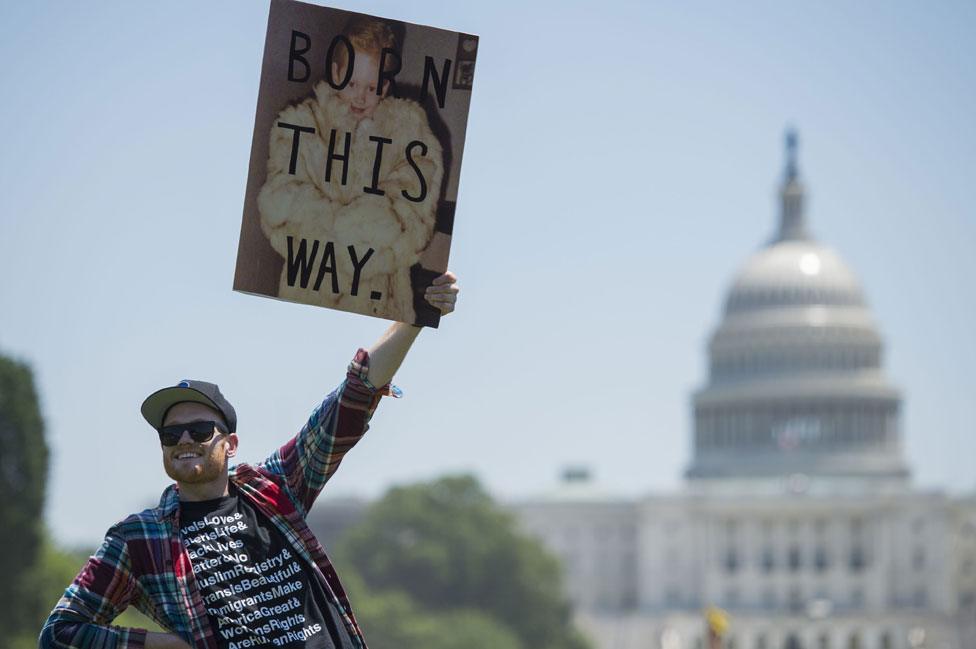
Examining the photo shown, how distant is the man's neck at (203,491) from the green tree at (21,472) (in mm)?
67041

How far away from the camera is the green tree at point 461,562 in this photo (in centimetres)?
14262

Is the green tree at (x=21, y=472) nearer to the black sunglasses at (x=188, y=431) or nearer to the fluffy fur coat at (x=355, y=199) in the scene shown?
the fluffy fur coat at (x=355, y=199)

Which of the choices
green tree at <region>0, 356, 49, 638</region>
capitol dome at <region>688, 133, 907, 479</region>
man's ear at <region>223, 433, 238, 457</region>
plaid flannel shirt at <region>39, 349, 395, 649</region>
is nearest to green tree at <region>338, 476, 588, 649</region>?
capitol dome at <region>688, 133, 907, 479</region>

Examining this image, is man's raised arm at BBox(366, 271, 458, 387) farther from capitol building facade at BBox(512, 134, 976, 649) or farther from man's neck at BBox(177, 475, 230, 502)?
capitol building facade at BBox(512, 134, 976, 649)

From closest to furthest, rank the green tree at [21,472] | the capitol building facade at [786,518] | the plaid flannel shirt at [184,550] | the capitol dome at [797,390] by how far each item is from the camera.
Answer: the plaid flannel shirt at [184,550]
the green tree at [21,472]
the capitol building facade at [786,518]
the capitol dome at [797,390]

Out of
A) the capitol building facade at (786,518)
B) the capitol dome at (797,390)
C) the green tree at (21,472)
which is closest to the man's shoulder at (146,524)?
the green tree at (21,472)

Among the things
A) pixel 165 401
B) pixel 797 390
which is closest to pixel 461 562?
pixel 797 390

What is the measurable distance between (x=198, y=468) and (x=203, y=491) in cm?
15

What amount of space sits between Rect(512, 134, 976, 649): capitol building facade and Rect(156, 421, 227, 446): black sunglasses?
144310mm

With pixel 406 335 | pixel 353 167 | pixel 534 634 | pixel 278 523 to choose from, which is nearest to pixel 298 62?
pixel 353 167

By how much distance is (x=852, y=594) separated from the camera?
173 metres

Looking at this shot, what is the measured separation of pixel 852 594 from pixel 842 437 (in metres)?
17.9

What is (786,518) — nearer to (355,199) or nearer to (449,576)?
(449,576)

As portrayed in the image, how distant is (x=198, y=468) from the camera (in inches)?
421
